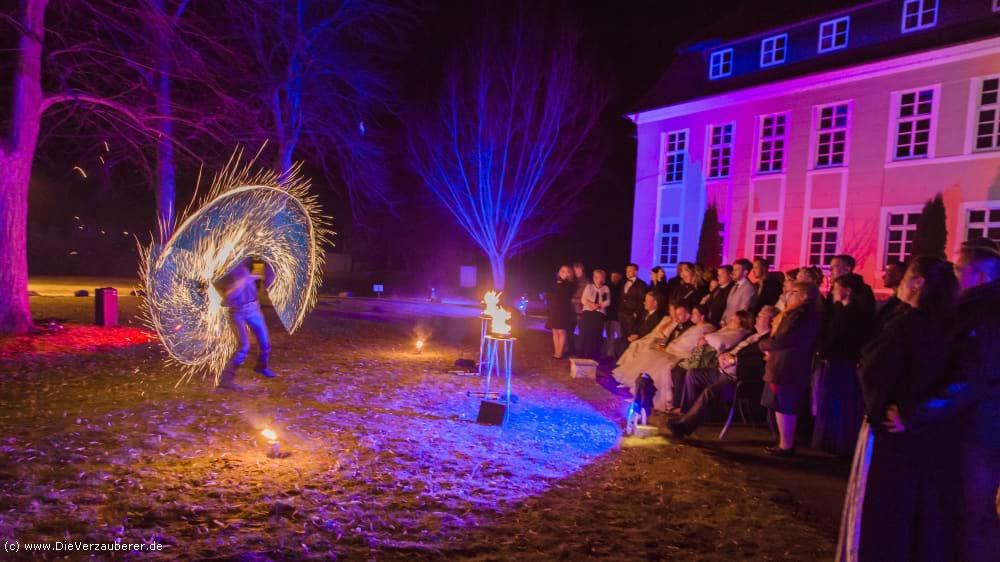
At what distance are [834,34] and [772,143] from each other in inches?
156

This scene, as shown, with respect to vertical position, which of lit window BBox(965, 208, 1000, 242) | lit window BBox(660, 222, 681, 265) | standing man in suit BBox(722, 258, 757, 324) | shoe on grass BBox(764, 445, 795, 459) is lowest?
shoe on grass BBox(764, 445, 795, 459)

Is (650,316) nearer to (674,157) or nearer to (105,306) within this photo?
(105,306)

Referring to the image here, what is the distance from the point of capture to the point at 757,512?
5.49 m

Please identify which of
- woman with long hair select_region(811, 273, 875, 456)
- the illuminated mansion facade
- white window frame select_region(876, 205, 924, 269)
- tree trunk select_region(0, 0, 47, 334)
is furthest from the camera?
white window frame select_region(876, 205, 924, 269)

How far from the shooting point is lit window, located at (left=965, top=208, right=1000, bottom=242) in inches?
666

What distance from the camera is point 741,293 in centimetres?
1001

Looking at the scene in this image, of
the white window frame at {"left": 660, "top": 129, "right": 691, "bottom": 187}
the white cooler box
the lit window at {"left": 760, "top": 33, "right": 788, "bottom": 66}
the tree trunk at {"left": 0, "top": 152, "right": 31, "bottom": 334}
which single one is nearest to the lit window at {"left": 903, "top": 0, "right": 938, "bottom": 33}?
the lit window at {"left": 760, "top": 33, "right": 788, "bottom": 66}

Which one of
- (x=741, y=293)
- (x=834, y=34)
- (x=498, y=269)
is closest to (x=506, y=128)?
(x=498, y=269)

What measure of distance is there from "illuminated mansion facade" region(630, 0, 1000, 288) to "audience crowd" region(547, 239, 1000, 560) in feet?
35.3

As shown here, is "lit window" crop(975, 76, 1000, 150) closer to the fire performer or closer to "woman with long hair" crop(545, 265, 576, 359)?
"woman with long hair" crop(545, 265, 576, 359)

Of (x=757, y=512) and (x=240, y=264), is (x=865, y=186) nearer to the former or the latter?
(x=757, y=512)

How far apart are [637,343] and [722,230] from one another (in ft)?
47.7

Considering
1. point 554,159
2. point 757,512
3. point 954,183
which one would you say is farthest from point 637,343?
point 554,159

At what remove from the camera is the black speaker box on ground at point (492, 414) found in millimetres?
7973
